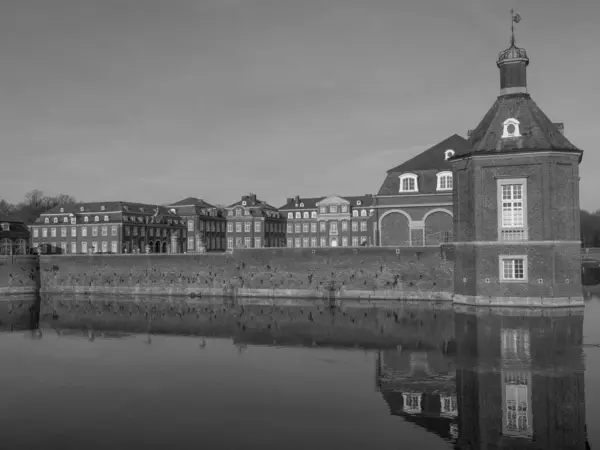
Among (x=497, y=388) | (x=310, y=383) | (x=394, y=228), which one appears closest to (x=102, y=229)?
(x=394, y=228)

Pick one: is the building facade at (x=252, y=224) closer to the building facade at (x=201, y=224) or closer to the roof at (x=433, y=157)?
the building facade at (x=201, y=224)

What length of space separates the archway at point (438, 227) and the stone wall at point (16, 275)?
31.9 metres

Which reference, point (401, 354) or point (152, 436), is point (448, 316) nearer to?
point (401, 354)

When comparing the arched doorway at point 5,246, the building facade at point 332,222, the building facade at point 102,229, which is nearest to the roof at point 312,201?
the building facade at point 332,222

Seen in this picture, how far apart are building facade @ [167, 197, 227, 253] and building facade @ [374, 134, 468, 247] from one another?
45571 mm

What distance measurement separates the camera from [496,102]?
32.3 metres

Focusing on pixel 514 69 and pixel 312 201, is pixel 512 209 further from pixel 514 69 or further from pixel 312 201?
pixel 312 201

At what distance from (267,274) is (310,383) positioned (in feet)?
82.9

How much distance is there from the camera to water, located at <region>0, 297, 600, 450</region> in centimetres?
1162

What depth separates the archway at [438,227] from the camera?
37.8 metres

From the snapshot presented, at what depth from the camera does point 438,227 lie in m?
38.0

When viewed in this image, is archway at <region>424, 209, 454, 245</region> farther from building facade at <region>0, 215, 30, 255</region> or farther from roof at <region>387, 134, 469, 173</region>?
building facade at <region>0, 215, 30, 255</region>

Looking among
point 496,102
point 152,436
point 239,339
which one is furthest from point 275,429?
point 496,102

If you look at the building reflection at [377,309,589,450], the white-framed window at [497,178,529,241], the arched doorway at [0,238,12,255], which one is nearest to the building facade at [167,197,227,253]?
the arched doorway at [0,238,12,255]
